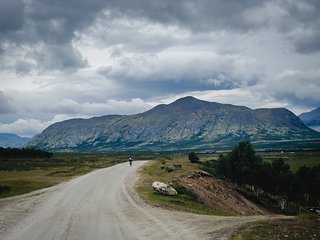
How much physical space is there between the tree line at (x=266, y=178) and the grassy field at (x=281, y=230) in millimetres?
70472

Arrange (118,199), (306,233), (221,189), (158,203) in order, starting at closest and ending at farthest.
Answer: (306,233), (158,203), (118,199), (221,189)

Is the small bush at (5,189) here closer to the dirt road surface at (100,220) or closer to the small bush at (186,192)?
the dirt road surface at (100,220)

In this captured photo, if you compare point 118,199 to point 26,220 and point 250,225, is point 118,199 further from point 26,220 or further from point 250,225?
point 250,225

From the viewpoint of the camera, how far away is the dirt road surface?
20828 mm

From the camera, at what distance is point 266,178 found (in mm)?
98062

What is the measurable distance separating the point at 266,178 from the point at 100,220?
80222mm

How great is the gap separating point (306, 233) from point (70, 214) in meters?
16.8

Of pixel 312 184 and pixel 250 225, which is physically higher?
pixel 250 225

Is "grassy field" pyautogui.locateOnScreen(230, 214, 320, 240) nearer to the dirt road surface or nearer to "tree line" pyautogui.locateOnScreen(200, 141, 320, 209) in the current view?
the dirt road surface

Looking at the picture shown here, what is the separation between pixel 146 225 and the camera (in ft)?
76.8

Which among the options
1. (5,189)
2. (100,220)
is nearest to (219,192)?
(5,189)

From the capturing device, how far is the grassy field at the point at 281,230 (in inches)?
768

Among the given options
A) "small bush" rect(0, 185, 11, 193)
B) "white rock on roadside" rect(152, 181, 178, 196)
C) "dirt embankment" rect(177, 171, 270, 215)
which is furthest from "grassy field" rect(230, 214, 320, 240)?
"small bush" rect(0, 185, 11, 193)

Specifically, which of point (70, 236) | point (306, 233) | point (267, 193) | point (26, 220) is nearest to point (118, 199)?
point (26, 220)
